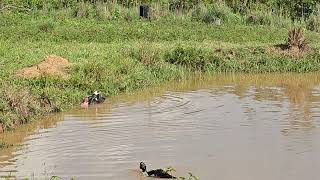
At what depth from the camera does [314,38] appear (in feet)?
77.2

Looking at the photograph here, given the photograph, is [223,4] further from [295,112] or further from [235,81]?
[295,112]

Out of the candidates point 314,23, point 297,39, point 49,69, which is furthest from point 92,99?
point 314,23

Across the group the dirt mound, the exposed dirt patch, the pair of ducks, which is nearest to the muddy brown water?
the pair of ducks

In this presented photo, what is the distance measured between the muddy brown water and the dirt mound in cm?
180

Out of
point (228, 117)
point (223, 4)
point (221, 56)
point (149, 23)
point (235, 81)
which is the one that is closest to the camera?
point (228, 117)

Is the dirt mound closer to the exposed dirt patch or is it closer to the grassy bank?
the grassy bank

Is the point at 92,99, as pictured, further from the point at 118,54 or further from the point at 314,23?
the point at 314,23

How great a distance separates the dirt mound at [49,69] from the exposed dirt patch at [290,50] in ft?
22.7

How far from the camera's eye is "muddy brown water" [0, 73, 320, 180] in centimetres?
941

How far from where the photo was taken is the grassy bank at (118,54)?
14164 mm

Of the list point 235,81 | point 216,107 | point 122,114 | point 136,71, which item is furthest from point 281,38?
point 122,114

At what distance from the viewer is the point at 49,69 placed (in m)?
15.8

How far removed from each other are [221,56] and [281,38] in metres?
4.55

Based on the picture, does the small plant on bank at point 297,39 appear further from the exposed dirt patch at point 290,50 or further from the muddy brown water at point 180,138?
the muddy brown water at point 180,138
